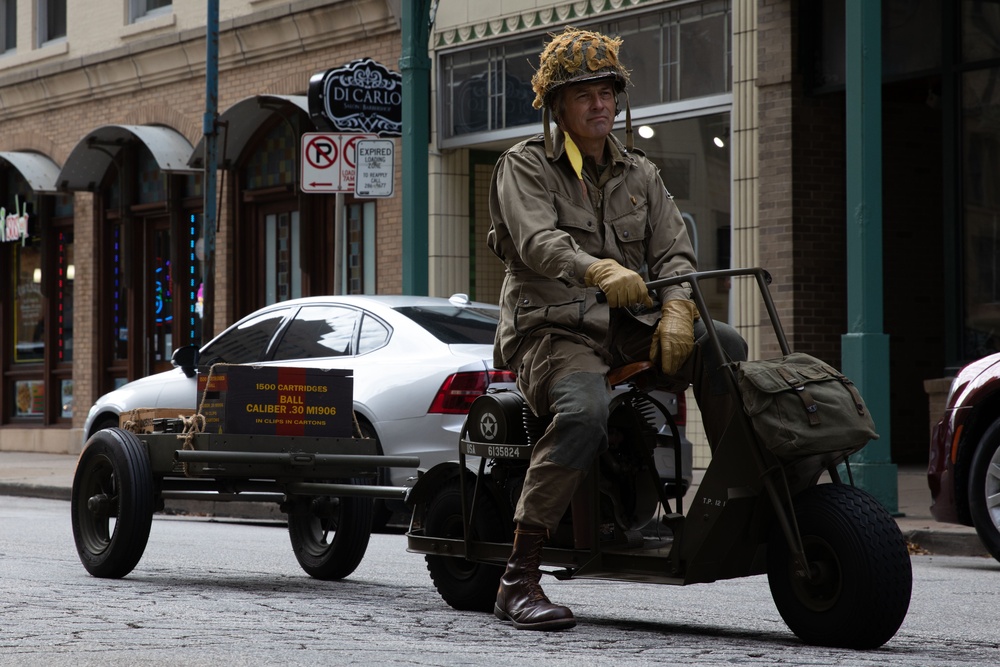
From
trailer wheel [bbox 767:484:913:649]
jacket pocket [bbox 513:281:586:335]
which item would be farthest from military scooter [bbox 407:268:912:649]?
jacket pocket [bbox 513:281:586:335]

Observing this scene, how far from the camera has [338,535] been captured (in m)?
7.63

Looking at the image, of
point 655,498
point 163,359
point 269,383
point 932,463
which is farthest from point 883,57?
point 163,359

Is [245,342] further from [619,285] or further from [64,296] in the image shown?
[64,296]

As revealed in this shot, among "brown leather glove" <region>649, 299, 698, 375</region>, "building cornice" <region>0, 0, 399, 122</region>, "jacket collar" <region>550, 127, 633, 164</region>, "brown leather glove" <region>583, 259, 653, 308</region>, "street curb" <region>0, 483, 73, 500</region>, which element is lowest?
"street curb" <region>0, 483, 73, 500</region>

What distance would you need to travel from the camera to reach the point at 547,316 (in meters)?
5.78

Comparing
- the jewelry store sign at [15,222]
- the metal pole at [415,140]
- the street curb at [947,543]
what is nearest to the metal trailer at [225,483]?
the street curb at [947,543]

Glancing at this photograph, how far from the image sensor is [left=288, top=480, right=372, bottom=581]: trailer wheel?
762 centimetres

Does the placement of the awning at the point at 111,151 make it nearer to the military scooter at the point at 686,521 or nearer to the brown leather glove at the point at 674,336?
the military scooter at the point at 686,521

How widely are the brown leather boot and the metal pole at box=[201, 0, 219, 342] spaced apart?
1163 centimetres

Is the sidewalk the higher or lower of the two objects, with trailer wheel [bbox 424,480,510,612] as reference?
lower

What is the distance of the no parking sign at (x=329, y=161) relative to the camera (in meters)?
13.9

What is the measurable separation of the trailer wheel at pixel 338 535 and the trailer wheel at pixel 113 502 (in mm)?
701

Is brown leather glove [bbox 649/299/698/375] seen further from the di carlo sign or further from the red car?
the di carlo sign

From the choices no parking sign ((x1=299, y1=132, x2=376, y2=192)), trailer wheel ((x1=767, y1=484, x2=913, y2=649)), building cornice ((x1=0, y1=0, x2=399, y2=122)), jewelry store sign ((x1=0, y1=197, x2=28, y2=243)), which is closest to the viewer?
trailer wheel ((x1=767, y1=484, x2=913, y2=649))
